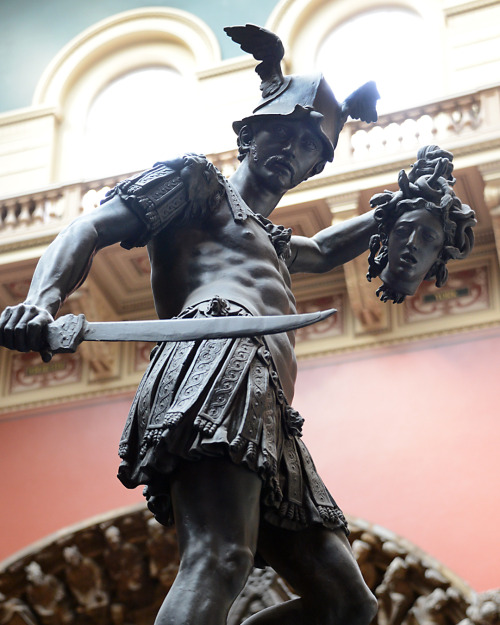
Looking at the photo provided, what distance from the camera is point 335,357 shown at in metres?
10.3

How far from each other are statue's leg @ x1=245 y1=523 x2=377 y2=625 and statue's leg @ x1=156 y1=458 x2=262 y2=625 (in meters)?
0.19

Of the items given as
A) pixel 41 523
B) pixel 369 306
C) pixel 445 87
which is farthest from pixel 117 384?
pixel 445 87

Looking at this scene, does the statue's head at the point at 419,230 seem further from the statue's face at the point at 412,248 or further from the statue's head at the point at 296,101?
the statue's head at the point at 296,101

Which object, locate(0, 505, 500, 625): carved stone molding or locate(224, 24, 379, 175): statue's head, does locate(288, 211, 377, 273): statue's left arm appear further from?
locate(0, 505, 500, 625): carved stone molding

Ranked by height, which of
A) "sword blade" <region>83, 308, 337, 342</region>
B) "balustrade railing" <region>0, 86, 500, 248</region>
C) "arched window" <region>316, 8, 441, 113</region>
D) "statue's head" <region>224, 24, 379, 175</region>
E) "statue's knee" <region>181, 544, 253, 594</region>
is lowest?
"statue's knee" <region>181, 544, 253, 594</region>

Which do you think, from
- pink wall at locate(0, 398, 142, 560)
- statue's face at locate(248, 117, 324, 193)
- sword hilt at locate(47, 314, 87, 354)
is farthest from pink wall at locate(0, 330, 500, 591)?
sword hilt at locate(47, 314, 87, 354)

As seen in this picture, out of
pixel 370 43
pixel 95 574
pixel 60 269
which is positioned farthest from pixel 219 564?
pixel 370 43

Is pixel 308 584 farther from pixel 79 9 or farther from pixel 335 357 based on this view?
pixel 79 9

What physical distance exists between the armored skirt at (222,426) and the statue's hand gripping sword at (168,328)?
0.16m

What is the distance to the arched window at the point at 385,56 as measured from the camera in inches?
460

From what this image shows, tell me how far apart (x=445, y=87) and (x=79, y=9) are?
5.02 meters

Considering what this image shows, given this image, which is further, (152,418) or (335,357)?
(335,357)

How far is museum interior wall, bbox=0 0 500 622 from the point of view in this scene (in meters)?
9.23

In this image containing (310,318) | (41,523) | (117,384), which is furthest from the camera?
(117,384)
